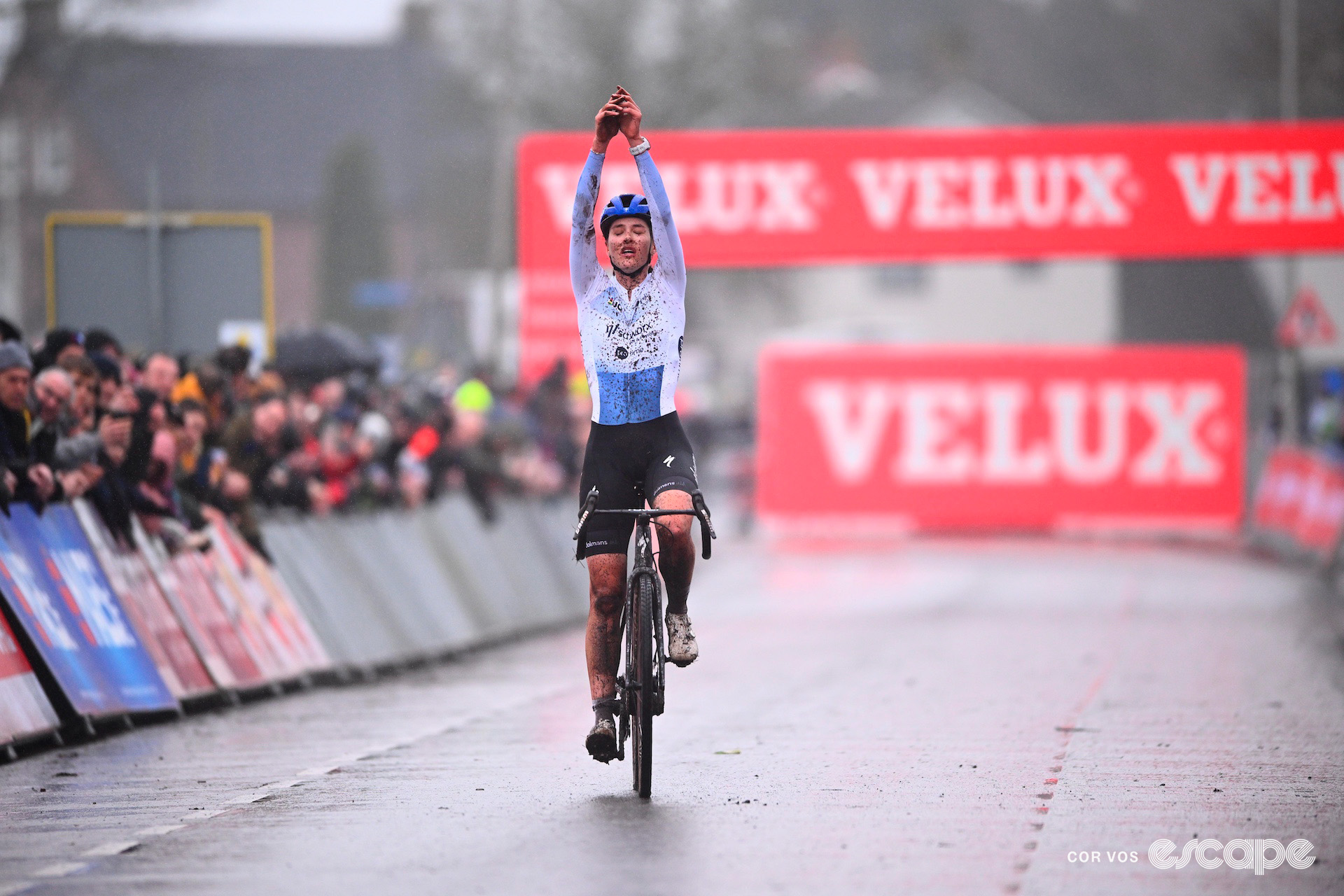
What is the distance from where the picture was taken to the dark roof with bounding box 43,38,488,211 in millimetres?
86688

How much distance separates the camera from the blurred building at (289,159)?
77.2 m

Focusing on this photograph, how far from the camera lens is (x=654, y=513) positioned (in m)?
8.34

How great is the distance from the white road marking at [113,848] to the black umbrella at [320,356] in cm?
1165

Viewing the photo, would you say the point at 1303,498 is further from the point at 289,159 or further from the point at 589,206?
the point at 289,159

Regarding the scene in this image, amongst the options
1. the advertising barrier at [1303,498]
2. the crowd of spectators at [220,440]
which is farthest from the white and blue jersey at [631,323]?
the advertising barrier at [1303,498]

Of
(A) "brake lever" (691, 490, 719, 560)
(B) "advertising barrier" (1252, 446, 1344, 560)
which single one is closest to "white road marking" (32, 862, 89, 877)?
(A) "brake lever" (691, 490, 719, 560)

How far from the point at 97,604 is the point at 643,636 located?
14.3 ft

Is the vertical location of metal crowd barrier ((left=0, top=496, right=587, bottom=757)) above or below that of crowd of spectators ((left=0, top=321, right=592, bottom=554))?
below

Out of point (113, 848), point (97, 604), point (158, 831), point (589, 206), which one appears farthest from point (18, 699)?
point (589, 206)

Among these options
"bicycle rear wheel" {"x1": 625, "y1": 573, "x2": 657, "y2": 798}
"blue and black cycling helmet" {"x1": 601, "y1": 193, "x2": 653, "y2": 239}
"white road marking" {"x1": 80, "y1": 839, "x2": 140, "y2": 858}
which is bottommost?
"white road marking" {"x1": 80, "y1": 839, "x2": 140, "y2": 858}

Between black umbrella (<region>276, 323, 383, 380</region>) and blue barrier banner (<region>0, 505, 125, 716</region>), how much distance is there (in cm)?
791

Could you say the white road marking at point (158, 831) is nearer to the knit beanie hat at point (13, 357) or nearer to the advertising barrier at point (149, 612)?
the knit beanie hat at point (13, 357)

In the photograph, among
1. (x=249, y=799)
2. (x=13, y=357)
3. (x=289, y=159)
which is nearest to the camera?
(x=249, y=799)

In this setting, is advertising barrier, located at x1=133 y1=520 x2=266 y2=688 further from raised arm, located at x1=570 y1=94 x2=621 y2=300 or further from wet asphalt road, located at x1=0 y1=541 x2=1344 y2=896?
raised arm, located at x1=570 y1=94 x2=621 y2=300
